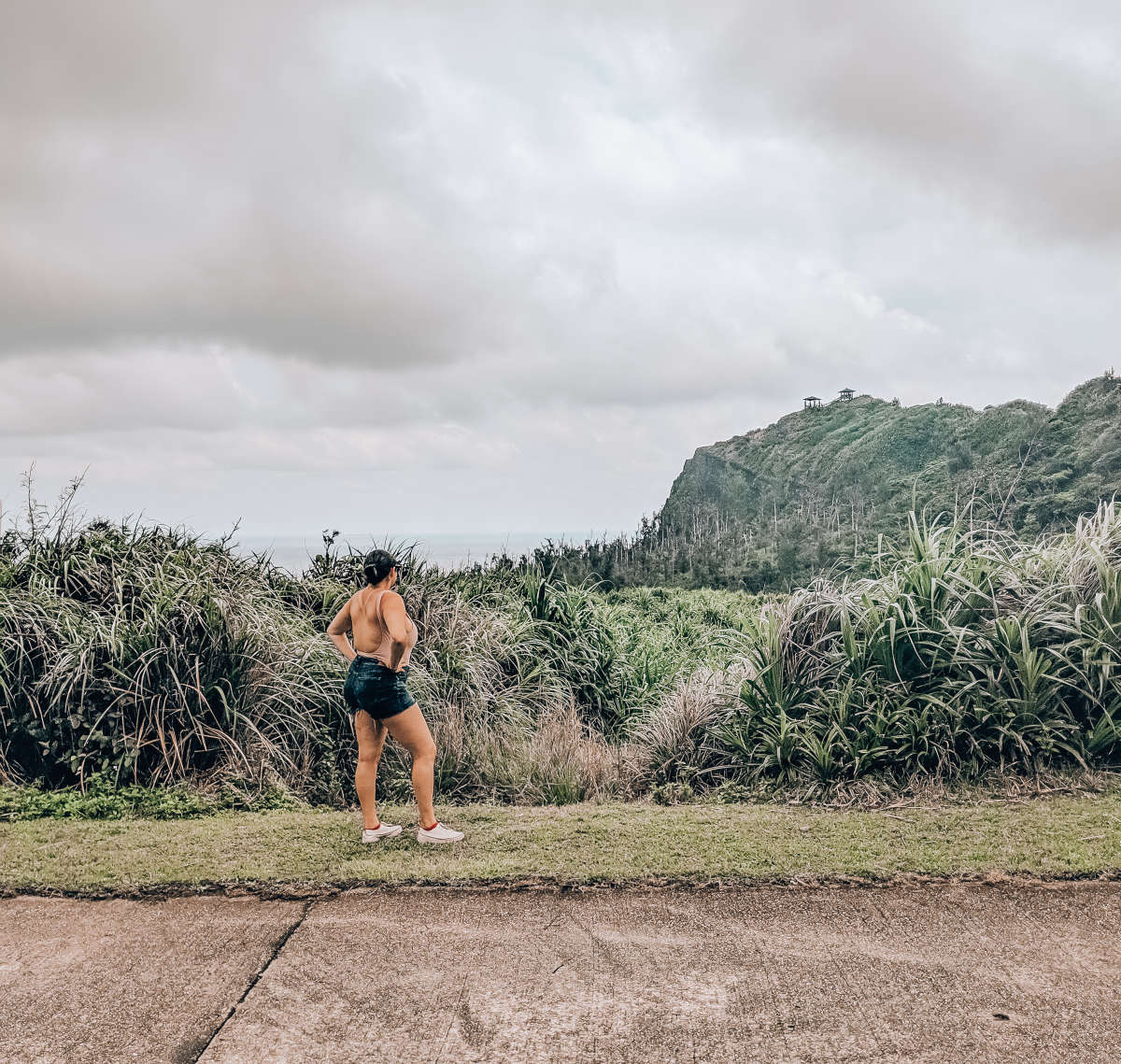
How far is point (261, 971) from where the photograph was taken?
310 centimetres

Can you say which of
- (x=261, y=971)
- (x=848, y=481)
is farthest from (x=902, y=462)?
(x=261, y=971)

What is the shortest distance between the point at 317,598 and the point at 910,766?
4.74m

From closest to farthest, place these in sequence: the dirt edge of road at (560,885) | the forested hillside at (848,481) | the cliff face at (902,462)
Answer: the dirt edge of road at (560,885) < the forested hillside at (848,481) < the cliff face at (902,462)

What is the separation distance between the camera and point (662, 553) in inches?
1027

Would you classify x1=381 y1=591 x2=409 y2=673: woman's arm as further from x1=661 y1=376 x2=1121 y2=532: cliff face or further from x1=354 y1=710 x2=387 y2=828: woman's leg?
x1=661 y1=376 x2=1121 y2=532: cliff face

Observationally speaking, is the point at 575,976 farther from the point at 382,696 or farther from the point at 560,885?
the point at 382,696

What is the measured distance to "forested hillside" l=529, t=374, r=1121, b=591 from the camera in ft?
81.6

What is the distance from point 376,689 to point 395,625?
365mm

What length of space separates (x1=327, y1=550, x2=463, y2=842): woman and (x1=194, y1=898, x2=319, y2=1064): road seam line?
0.79 meters

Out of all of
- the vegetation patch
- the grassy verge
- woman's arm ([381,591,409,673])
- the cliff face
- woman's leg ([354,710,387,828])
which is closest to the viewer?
the grassy verge

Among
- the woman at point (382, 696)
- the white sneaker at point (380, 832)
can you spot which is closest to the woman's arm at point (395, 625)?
the woman at point (382, 696)

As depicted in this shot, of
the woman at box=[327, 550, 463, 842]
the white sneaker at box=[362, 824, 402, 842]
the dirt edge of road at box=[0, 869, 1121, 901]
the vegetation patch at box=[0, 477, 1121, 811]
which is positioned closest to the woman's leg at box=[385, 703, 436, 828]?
the woman at box=[327, 550, 463, 842]

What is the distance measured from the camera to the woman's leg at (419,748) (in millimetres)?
4410

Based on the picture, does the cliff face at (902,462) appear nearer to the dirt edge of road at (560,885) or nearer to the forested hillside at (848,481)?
the forested hillside at (848,481)
